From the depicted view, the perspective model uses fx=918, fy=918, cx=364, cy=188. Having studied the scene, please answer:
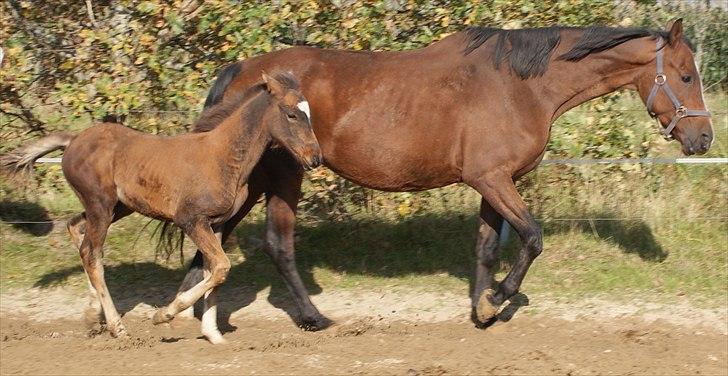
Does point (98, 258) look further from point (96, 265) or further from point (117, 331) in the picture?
point (117, 331)

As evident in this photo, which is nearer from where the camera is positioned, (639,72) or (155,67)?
(639,72)

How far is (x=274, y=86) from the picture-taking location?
5680 millimetres

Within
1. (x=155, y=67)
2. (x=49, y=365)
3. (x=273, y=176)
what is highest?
(x=155, y=67)

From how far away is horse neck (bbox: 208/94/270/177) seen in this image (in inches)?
226

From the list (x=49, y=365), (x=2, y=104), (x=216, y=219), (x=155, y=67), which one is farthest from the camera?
(x=2, y=104)

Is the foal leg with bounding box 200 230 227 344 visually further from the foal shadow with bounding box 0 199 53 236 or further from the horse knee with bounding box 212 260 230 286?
the foal shadow with bounding box 0 199 53 236

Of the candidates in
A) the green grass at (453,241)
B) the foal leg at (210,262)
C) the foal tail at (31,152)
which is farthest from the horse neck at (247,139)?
the green grass at (453,241)

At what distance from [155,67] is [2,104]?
60.8 inches

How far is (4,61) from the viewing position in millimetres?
7629

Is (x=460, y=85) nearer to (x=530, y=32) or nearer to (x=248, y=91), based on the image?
(x=530, y=32)

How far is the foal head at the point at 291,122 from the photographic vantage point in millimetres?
5582

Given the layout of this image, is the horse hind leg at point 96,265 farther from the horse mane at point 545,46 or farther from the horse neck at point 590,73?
the horse neck at point 590,73

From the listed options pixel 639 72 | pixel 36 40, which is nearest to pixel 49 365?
pixel 36 40

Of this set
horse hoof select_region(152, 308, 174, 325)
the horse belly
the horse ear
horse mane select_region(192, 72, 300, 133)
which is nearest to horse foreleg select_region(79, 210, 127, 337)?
horse hoof select_region(152, 308, 174, 325)
